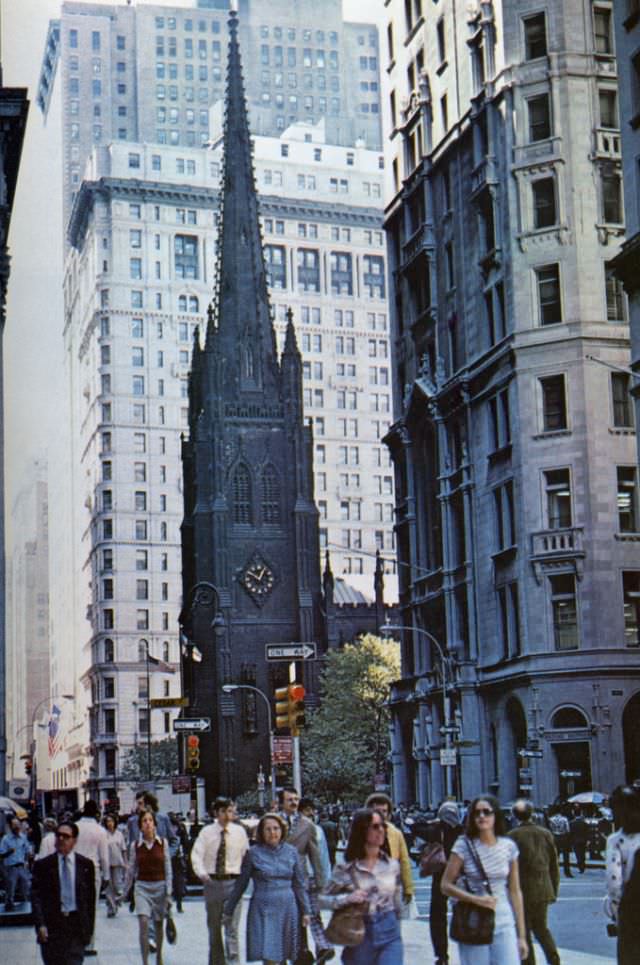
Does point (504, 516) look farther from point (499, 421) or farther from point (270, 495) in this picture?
point (270, 495)

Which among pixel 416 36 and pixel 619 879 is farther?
pixel 416 36

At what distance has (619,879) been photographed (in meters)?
15.4

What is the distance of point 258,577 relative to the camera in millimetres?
148000

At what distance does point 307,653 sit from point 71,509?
A: 14907 cm

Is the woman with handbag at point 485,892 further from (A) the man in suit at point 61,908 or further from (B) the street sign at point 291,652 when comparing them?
(B) the street sign at point 291,652

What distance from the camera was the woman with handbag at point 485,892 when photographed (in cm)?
1441

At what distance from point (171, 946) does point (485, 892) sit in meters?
14.4

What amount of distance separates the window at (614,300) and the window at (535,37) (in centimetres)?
1082

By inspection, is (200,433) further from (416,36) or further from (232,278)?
(416,36)

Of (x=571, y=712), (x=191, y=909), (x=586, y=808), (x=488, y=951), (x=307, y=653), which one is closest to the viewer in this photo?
(x=488, y=951)

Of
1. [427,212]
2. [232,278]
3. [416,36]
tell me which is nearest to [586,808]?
[427,212]

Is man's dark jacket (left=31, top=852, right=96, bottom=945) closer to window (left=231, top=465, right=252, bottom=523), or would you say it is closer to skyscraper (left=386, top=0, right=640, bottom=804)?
skyscraper (left=386, top=0, right=640, bottom=804)

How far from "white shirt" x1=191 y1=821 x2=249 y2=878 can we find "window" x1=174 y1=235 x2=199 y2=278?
17094 cm

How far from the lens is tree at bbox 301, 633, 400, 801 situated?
114 metres
